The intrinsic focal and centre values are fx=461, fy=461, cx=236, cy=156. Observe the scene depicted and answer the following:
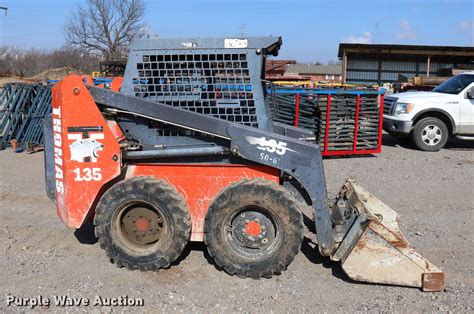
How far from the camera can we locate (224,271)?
14.5ft

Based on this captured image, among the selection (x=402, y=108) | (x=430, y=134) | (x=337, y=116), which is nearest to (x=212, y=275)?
(x=337, y=116)

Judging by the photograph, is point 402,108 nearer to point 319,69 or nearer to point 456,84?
point 456,84

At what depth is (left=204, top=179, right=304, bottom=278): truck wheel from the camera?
13.4ft

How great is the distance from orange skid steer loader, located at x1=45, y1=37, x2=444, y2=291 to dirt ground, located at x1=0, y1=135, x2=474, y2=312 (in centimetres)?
17

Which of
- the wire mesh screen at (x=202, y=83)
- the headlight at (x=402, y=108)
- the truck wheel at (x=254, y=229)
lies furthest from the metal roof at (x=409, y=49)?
the truck wheel at (x=254, y=229)

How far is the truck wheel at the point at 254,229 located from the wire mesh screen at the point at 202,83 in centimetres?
76

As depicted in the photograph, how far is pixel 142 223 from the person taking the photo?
4.38 m

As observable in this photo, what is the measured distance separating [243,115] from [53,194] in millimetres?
2157

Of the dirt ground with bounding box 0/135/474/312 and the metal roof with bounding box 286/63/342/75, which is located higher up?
the metal roof with bounding box 286/63/342/75

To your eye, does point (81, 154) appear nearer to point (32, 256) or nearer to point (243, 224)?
point (32, 256)

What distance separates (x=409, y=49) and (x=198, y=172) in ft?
91.0

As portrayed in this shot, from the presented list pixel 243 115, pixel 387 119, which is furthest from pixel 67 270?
pixel 387 119

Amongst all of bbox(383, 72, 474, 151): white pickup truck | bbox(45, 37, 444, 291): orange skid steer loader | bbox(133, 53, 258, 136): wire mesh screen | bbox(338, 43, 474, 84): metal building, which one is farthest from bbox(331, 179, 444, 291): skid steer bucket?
bbox(338, 43, 474, 84): metal building

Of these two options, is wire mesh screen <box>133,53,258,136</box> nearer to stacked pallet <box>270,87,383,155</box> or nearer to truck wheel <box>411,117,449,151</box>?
stacked pallet <box>270,87,383,155</box>
